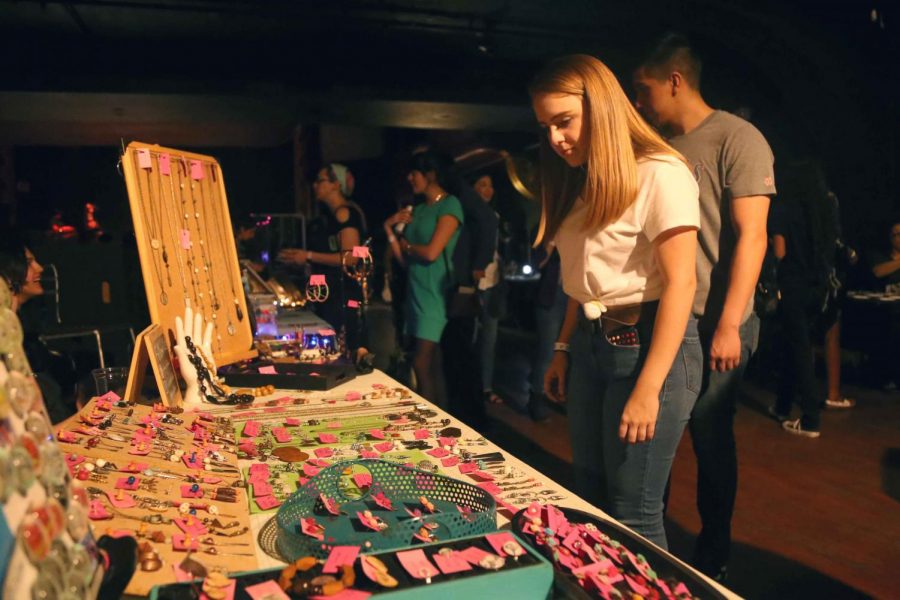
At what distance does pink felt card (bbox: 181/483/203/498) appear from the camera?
1.11m

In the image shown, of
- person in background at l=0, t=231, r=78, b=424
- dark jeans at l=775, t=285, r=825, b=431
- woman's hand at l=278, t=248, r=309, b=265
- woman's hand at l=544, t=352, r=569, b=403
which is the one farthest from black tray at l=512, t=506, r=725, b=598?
dark jeans at l=775, t=285, r=825, b=431

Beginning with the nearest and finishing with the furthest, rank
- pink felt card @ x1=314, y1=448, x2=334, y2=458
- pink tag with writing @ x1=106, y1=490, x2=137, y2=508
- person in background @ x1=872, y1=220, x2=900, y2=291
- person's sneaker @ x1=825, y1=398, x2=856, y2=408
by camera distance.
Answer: pink tag with writing @ x1=106, y1=490, x2=137, y2=508 → pink felt card @ x1=314, y1=448, x2=334, y2=458 → person's sneaker @ x1=825, y1=398, x2=856, y2=408 → person in background @ x1=872, y1=220, x2=900, y2=291

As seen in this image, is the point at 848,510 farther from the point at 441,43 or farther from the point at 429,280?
the point at 441,43

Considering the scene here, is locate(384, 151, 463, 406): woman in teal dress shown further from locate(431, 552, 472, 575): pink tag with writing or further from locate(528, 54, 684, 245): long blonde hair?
locate(431, 552, 472, 575): pink tag with writing

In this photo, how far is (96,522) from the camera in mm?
993

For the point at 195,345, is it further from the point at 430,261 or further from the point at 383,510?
the point at 430,261

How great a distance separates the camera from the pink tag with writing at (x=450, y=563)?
2.55 ft

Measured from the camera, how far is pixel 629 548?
35.8 inches

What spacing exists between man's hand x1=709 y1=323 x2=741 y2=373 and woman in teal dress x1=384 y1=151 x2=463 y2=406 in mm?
1887

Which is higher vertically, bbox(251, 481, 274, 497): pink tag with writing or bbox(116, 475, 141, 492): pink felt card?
bbox(116, 475, 141, 492): pink felt card

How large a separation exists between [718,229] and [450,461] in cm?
98

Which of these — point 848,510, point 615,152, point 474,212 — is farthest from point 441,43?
point 615,152

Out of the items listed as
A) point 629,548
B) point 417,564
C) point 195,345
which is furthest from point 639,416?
point 195,345

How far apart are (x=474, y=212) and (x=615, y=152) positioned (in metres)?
2.60
